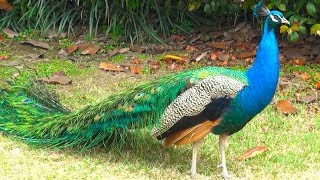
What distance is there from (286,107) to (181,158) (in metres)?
1.22

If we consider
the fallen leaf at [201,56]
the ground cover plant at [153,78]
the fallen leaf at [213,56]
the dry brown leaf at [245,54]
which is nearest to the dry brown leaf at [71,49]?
the ground cover plant at [153,78]

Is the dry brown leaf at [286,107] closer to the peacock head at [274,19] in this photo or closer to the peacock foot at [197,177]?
the peacock foot at [197,177]

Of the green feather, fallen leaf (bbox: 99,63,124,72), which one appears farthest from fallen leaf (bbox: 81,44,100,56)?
the green feather

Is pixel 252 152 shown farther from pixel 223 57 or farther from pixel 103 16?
pixel 103 16

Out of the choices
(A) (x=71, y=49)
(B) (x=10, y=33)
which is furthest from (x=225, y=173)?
(B) (x=10, y=33)

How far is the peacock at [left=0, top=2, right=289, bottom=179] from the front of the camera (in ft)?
12.8

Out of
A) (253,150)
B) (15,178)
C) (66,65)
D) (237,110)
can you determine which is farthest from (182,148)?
(66,65)

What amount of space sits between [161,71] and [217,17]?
5.06 feet

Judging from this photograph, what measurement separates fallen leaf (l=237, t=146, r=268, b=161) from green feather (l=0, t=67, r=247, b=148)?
2.32ft

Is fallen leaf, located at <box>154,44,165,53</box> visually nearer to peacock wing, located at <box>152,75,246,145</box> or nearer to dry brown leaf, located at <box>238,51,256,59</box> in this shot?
dry brown leaf, located at <box>238,51,256,59</box>

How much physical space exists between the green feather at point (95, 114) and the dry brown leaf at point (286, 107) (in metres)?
1.31

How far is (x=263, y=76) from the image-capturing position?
3.88 meters

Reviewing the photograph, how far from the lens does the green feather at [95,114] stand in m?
4.12

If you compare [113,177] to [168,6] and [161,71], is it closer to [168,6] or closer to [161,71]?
[161,71]
